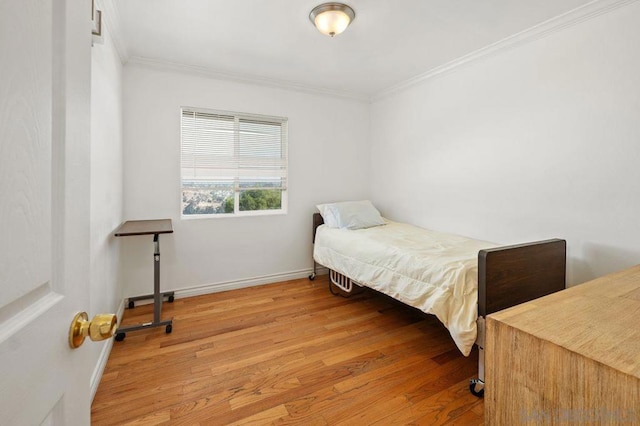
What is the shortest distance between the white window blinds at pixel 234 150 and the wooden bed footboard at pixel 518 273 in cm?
254

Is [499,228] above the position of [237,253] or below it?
above

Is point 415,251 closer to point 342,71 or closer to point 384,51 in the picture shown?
point 384,51

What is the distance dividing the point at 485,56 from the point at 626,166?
1472mm

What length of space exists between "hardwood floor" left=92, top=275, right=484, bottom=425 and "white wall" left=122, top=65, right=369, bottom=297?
0.51 meters

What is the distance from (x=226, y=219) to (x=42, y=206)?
2.91 metres

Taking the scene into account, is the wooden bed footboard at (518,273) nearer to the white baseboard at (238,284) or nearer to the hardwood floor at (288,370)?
the hardwood floor at (288,370)

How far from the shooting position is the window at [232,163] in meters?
3.16

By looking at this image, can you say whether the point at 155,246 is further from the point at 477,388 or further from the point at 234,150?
the point at 477,388

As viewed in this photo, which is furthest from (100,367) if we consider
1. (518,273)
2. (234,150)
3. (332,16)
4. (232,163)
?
(332,16)

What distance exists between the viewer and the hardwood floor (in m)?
1.56

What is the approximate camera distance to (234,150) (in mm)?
3359

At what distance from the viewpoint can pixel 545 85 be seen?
2322 millimetres

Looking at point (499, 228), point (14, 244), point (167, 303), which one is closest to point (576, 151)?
point (499, 228)

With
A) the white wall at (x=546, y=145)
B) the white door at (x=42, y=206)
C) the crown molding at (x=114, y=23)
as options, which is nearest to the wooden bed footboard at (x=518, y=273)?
the white wall at (x=546, y=145)
